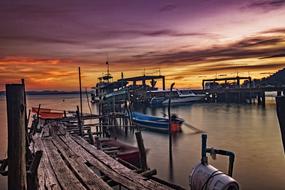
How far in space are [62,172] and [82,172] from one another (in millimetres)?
765

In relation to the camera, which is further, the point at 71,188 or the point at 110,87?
the point at 110,87

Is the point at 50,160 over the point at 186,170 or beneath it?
over

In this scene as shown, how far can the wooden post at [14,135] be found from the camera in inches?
263

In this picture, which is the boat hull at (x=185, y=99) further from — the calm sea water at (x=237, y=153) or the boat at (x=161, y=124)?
the boat at (x=161, y=124)

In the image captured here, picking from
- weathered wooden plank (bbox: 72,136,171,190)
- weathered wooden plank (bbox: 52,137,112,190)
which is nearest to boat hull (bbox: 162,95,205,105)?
weathered wooden plank (bbox: 52,137,112,190)

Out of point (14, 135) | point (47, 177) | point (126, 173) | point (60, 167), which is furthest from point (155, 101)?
point (14, 135)

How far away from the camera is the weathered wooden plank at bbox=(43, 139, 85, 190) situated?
9.09m

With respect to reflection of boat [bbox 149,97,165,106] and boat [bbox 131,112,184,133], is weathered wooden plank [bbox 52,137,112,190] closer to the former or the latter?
boat [bbox 131,112,184,133]

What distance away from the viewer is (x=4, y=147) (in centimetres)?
3644

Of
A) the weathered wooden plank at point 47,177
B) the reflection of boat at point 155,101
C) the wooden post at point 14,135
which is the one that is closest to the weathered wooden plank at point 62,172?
the weathered wooden plank at point 47,177

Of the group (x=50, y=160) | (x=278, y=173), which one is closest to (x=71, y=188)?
(x=50, y=160)

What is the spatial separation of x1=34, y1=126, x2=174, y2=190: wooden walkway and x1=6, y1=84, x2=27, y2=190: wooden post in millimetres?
2363

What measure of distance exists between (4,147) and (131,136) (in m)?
17.1

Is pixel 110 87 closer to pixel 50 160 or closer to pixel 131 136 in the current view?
pixel 131 136
